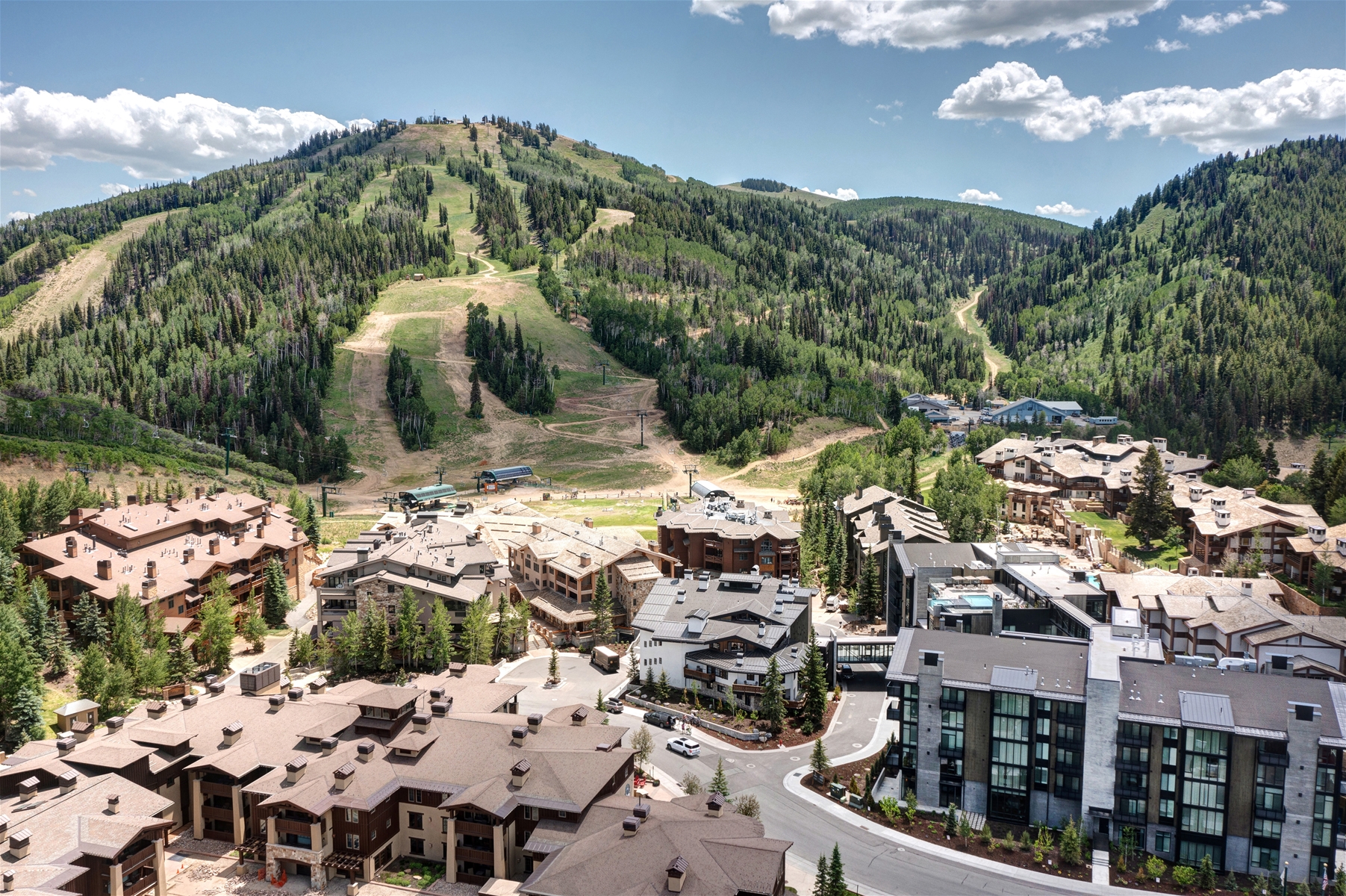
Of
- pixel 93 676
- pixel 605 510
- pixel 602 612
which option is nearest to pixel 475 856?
pixel 93 676

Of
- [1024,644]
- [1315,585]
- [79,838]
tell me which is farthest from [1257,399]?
[79,838]

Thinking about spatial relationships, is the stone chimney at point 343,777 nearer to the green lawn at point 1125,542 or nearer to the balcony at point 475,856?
the balcony at point 475,856

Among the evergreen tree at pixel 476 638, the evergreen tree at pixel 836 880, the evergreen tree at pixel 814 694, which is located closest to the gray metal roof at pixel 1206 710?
the evergreen tree at pixel 836 880

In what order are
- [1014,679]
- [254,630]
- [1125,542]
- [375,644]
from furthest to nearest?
[1125,542] < [254,630] < [375,644] < [1014,679]

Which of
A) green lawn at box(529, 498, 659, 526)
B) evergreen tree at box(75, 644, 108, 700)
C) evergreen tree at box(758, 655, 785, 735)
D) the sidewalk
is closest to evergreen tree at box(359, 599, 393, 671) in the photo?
evergreen tree at box(75, 644, 108, 700)

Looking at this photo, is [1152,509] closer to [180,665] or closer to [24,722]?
[180,665]

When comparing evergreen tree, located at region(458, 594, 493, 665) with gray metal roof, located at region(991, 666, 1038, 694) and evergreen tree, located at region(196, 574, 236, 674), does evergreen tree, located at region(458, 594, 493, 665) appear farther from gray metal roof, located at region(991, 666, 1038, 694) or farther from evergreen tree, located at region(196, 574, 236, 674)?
gray metal roof, located at region(991, 666, 1038, 694)

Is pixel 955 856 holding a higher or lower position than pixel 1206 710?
lower
